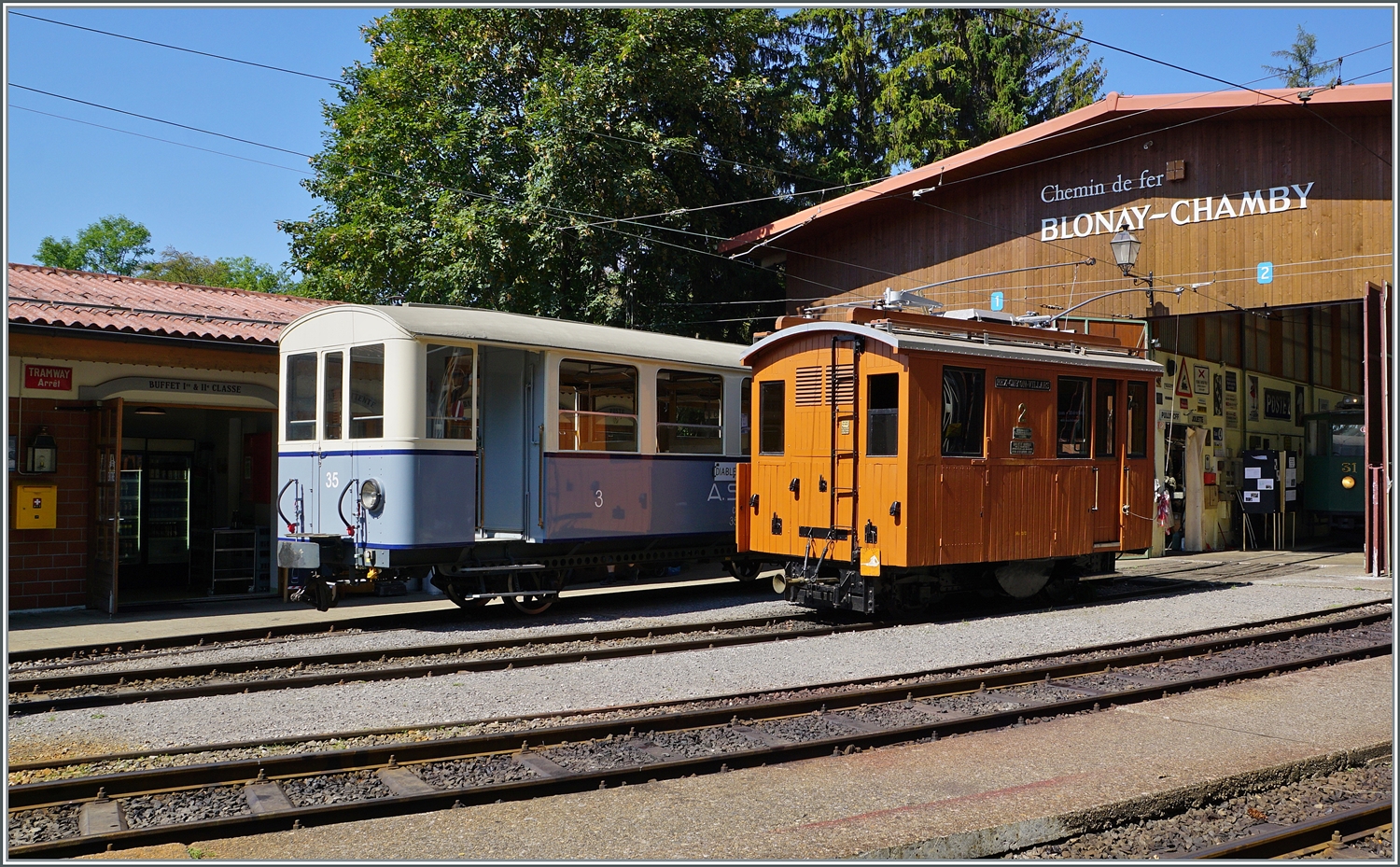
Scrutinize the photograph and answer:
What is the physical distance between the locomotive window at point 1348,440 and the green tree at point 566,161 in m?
13.4

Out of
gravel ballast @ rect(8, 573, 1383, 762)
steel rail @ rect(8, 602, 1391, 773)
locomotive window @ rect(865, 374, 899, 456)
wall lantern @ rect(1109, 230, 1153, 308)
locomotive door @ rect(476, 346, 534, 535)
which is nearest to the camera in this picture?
steel rail @ rect(8, 602, 1391, 773)

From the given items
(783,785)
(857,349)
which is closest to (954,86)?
(857,349)

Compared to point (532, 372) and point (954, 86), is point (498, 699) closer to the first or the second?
point (532, 372)

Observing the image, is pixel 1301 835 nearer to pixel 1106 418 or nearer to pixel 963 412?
pixel 963 412

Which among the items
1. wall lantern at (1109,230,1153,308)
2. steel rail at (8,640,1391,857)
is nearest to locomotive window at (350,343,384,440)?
steel rail at (8,640,1391,857)

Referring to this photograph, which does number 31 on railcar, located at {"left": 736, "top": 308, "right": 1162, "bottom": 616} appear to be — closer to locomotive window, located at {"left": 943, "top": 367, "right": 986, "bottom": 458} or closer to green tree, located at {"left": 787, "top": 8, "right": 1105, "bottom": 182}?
locomotive window, located at {"left": 943, "top": 367, "right": 986, "bottom": 458}

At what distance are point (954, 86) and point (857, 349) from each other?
2153 centimetres

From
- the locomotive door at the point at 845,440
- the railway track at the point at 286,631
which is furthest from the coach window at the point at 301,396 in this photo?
the locomotive door at the point at 845,440

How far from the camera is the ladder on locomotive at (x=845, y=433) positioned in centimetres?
1207

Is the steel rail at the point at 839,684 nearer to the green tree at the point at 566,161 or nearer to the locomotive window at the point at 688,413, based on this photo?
the locomotive window at the point at 688,413

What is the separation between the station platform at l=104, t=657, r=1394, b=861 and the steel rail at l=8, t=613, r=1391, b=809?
811mm

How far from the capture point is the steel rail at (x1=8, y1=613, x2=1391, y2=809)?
19.2 ft

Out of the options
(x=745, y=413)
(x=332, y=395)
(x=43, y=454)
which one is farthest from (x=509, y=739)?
(x=43, y=454)

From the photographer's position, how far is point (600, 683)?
353 inches
